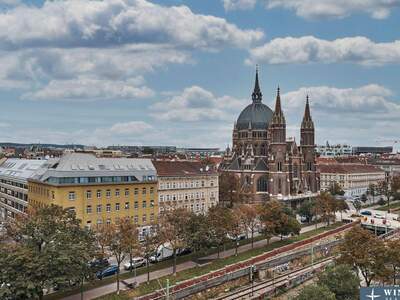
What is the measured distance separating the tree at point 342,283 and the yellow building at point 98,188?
135 feet

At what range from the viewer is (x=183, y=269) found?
63.1 metres

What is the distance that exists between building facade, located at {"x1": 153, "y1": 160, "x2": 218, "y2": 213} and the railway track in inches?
1153

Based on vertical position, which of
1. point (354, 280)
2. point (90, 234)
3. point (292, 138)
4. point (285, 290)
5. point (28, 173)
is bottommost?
point (285, 290)

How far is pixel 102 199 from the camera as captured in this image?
76.2 metres

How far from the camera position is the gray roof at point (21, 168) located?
8914 centimetres

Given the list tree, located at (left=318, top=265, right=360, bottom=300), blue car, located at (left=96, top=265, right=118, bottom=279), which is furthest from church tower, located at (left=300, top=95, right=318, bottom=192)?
tree, located at (left=318, top=265, right=360, bottom=300)

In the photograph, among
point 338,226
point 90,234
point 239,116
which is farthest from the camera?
point 239,116

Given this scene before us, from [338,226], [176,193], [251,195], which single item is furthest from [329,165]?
[176,193]

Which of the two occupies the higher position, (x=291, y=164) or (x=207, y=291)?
(x=291, y=164)

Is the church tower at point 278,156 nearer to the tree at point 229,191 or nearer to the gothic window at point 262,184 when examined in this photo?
the gothic window at point 262,184

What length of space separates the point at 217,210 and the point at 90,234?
24.3 metres

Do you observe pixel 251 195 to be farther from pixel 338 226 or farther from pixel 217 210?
pixel 217 210

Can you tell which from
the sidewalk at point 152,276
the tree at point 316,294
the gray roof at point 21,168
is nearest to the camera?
the tree at point 316,294

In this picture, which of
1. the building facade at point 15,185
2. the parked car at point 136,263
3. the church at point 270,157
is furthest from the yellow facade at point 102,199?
the church at point 270,157
